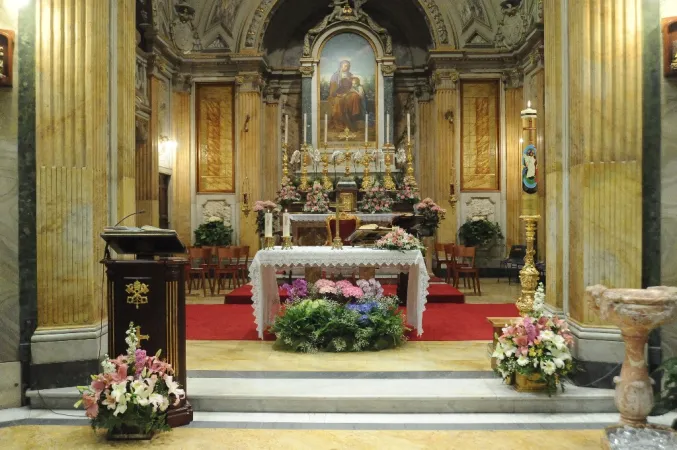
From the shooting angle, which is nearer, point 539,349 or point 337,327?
point 539,349

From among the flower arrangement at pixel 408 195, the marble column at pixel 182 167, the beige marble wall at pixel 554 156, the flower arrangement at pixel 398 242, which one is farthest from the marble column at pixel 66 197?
the marble column at pixel 182 167

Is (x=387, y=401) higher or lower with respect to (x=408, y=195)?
lower

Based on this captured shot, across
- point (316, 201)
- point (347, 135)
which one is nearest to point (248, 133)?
point (347, 135)

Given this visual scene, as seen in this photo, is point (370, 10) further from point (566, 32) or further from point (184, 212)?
point (566, 32)

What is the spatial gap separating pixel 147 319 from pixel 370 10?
1317 cm

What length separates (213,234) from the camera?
14.1 meters

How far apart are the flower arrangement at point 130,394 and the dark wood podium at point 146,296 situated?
0.72 feet

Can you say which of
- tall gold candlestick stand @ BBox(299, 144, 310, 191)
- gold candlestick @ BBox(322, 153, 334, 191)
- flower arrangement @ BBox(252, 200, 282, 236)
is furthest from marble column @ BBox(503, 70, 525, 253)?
flower arrangement @ BBox(252, 200, 282, 236)

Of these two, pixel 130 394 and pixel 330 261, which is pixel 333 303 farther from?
pixel 130 394

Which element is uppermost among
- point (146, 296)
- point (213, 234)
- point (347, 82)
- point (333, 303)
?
point (347, 82)

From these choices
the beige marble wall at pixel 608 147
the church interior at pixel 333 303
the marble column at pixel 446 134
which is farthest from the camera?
the marble column at pixel 446 134

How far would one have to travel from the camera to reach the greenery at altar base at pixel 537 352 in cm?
484

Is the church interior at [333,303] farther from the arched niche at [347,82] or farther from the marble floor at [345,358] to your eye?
the arched niche at [347,82]

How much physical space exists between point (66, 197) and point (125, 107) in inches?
45.7
